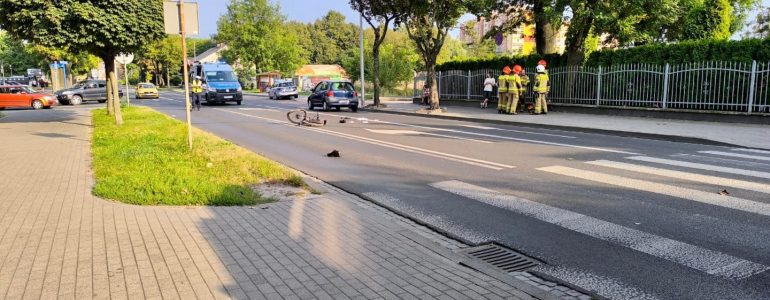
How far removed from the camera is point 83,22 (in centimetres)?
1511

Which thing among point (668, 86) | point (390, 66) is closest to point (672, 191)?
point (668, 86)

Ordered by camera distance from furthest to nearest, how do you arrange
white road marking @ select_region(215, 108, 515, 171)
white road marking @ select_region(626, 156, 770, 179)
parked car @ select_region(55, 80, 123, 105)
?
parked car @ select_region(55, 80, 123, 105), white road marking @ select_region(215, 108, 515, 171), white road marking @ select_region(626, 156, 770, 179)

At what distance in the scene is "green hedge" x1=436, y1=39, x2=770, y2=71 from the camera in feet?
55.4

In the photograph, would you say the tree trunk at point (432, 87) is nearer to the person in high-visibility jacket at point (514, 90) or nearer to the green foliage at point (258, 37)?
the person in high-visibility jacket at point (514, 90)

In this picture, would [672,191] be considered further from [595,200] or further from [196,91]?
[196,91]

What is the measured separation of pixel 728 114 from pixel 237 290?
1717cm

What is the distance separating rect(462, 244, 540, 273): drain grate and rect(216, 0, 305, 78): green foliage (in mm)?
68781

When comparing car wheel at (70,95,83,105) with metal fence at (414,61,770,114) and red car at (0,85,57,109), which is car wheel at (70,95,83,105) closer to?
red car at (0,85,57,109)

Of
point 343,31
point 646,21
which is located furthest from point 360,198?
point 343,31

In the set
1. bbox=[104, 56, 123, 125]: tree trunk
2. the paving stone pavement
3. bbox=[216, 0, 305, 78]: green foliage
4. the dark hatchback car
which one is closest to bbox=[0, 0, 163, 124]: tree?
bbox=[104, 56, 123, 125]: tree trunk

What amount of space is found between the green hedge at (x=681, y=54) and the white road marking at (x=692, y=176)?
34.6 feet

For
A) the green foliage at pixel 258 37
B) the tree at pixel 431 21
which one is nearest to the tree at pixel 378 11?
the tree at pixel 431 21

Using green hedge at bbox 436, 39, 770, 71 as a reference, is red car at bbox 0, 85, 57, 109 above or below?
below

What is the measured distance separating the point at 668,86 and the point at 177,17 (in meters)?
15.7
